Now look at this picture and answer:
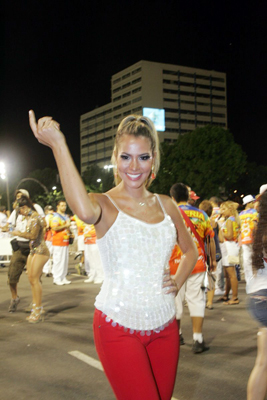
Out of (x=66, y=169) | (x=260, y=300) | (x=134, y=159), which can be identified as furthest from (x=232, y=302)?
(x=66, y=169)

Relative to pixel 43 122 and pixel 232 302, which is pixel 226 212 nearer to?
pixel 232 302

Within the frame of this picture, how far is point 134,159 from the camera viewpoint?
2357 millimetres

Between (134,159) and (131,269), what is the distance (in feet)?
1.88

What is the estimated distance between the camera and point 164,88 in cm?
13225

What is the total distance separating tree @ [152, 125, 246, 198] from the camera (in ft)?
171

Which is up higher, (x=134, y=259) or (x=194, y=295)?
(x=134, y=259)

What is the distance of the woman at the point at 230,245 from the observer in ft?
29.2

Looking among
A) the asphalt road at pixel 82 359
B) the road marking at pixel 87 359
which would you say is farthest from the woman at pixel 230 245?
the road marking at pixel 87 359

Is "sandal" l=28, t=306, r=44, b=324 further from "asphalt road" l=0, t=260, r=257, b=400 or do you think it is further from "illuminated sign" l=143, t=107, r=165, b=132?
"illuminated sign" l=143, t=107, r=165, b=132

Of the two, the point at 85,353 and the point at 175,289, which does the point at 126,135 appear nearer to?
the point at 175,289

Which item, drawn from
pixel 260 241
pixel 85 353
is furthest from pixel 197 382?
pixel 260 241

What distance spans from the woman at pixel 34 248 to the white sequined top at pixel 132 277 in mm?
5813

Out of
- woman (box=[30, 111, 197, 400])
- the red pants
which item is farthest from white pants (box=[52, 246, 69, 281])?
the red pants

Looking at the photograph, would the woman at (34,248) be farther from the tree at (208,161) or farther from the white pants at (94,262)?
the tree at (208,161)
